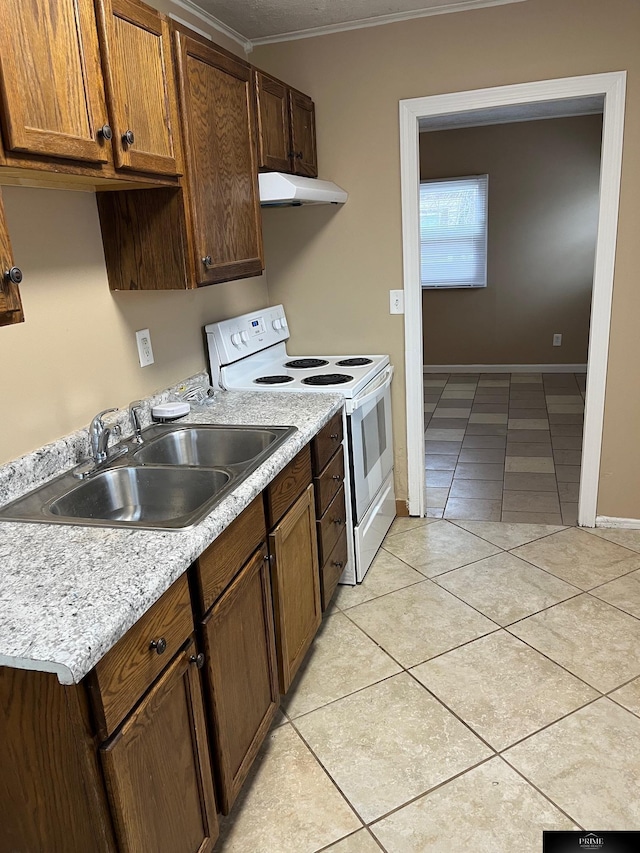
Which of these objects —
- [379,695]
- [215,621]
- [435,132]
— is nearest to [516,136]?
[435,132]

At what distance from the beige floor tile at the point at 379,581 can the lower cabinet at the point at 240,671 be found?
0.86m

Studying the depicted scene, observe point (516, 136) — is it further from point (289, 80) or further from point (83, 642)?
point (83, 642)

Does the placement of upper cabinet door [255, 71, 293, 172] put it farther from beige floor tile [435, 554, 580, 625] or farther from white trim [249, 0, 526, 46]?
beige floor tile [435, 554, 580, 625]

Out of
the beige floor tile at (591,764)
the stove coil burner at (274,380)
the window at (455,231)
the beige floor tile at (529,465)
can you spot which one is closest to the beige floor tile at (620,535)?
the beige floor tile at (529,465)

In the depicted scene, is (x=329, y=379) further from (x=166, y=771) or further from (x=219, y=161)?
(x=166, y=771)

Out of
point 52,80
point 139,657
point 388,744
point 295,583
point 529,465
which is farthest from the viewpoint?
point 529,465

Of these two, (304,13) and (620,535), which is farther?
(620,535)

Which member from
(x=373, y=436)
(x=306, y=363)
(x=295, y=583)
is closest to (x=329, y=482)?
(x=295, y=583)

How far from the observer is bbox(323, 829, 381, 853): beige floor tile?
160cm

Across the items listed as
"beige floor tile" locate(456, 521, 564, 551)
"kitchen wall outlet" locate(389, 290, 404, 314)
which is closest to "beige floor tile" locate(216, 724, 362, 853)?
"beige floor tile" locate(456, 521, 564, 551)

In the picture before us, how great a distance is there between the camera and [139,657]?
1.17 m

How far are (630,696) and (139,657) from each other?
1667mm

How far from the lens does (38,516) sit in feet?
4.92

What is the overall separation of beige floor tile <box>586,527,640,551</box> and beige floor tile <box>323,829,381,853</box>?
6.47 feet
